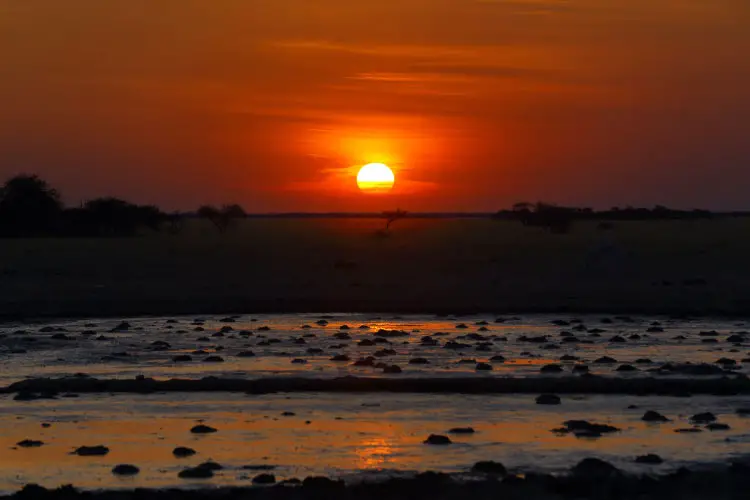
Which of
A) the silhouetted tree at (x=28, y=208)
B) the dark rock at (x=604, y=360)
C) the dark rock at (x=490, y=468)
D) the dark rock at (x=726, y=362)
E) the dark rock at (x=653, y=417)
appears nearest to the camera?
the dark rock at (x=490, y=468)

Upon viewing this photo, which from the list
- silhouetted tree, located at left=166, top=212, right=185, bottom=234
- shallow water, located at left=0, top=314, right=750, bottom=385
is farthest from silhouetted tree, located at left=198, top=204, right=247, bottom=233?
shallow water, located at left=0, top=314, right=750, bottom=385

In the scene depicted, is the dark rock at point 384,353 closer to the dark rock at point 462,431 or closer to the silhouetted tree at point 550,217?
the dark rock at point 462,431

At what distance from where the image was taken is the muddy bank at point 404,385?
2659cm

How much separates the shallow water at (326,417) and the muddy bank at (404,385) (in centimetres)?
74

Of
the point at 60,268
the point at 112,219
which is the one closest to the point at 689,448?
the point at 60,268

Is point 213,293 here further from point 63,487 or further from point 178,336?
point 63,487

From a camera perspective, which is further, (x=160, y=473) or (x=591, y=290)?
(x=591, y=290)

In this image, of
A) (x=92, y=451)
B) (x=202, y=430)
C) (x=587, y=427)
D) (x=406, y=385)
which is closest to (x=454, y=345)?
(x=406, y=385)

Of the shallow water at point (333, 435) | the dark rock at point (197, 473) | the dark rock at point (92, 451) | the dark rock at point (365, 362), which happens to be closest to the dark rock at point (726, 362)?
the shallow water at point (333, 435)

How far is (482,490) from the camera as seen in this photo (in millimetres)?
16328

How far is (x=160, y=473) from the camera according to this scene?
18.1 metres

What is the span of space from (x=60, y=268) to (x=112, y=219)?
82.0 meters

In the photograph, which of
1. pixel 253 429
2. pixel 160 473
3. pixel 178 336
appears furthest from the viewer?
pixel 178 336

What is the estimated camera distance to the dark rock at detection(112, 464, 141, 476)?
59.2 feet
